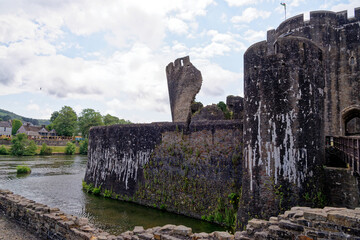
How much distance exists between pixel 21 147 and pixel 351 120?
172 feet

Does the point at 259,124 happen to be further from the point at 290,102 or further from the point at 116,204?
the point at 116,204

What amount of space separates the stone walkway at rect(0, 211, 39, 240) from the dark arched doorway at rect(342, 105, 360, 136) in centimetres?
1537

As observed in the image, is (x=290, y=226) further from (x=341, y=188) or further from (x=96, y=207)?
(x=96, y=207)

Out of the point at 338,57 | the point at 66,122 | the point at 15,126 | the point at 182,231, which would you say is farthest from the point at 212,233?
the point at 15,126

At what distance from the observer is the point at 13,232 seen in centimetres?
896

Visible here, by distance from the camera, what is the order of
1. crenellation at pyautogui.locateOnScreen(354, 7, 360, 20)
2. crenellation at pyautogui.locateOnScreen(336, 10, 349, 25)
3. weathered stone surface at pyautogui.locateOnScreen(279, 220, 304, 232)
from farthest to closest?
Answer: 1. crenellation at pyautogui.locateOnScreen(336, 10, 349, 25)
2. crenellation at pyautogui.locateOnScreen(354, 7, 360, 20)
3. weathered stone surface at pyautogui.locateOnScreen(279, 220, 304, 232)

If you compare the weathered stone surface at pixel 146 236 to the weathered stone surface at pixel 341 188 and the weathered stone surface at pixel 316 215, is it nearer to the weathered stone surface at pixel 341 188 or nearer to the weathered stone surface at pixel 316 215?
the weathered stone surface at pixel 316 215

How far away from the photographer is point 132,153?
15.4 m

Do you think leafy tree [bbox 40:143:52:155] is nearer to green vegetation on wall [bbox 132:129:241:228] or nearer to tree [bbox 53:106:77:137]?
tree [bbox 53:106:77:137]

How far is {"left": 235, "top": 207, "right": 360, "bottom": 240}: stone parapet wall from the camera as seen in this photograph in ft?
13.7

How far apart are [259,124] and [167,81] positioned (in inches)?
538

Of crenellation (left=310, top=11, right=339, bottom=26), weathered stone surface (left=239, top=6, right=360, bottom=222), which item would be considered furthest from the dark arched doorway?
weathered stone surface (left=239, top=6, right=360, bottom=222)

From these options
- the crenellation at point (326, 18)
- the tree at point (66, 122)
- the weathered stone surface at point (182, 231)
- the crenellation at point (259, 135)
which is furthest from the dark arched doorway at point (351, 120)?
the tree at point (66, 122)

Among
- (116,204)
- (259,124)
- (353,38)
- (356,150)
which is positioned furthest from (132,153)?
(353,38)
